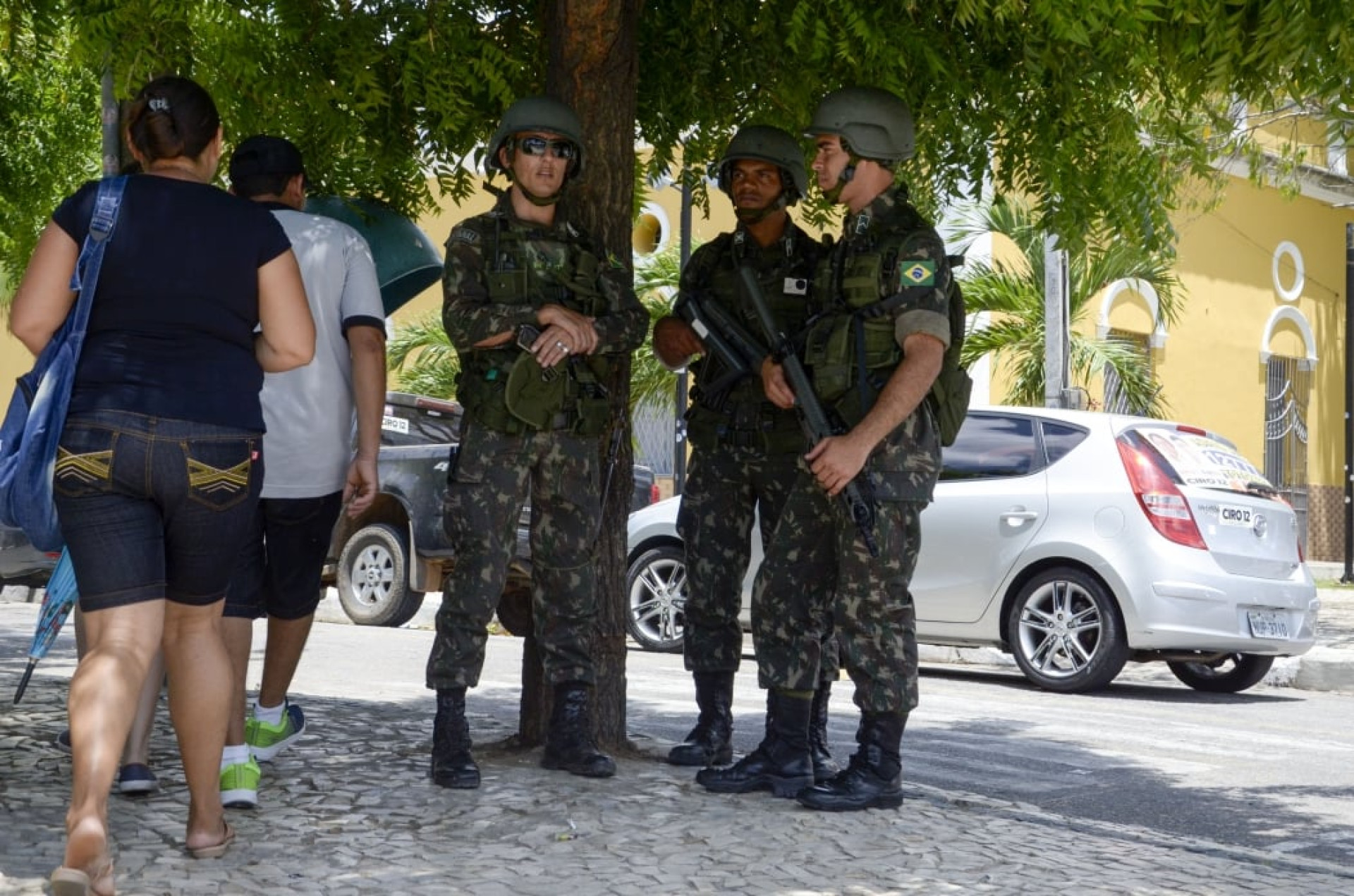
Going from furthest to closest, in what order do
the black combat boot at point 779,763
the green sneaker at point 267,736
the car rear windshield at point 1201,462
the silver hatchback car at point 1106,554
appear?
the car rear windshield at point 1201,462 < the silver hatchback car at point 1106,554 < the green sneaker at point 267,736 < the black combat boot at point 779,763

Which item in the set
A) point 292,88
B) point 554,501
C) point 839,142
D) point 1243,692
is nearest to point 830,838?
point 554,501

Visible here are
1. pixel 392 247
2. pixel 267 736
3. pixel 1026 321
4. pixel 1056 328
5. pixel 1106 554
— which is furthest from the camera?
pixel 1026 321

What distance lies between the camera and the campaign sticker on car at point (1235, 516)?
33.6ft

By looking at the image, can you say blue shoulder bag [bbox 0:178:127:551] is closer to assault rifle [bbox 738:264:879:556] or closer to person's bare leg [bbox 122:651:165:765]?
person's bare leg [bbox 122:651:165:765]

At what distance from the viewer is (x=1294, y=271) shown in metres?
26.9

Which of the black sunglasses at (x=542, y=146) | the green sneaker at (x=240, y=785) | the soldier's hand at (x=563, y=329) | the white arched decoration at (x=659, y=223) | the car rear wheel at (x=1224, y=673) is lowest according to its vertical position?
the green sneaker at (x=240, y=785)

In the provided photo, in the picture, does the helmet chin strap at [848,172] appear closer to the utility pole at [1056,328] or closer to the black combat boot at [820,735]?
the black combat boot at [820,735]

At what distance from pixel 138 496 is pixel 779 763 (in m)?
2.29

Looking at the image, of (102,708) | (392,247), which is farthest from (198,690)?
(392,247)

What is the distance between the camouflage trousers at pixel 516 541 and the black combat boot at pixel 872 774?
2.70 ft

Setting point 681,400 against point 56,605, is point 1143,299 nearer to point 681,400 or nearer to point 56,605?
point 681,400

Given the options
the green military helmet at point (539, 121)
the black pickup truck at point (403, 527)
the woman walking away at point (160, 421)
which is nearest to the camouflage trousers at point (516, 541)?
the green military helmet at point (539, 121)

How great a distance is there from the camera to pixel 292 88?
5.84m

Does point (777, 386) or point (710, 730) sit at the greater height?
point (777, 386)
